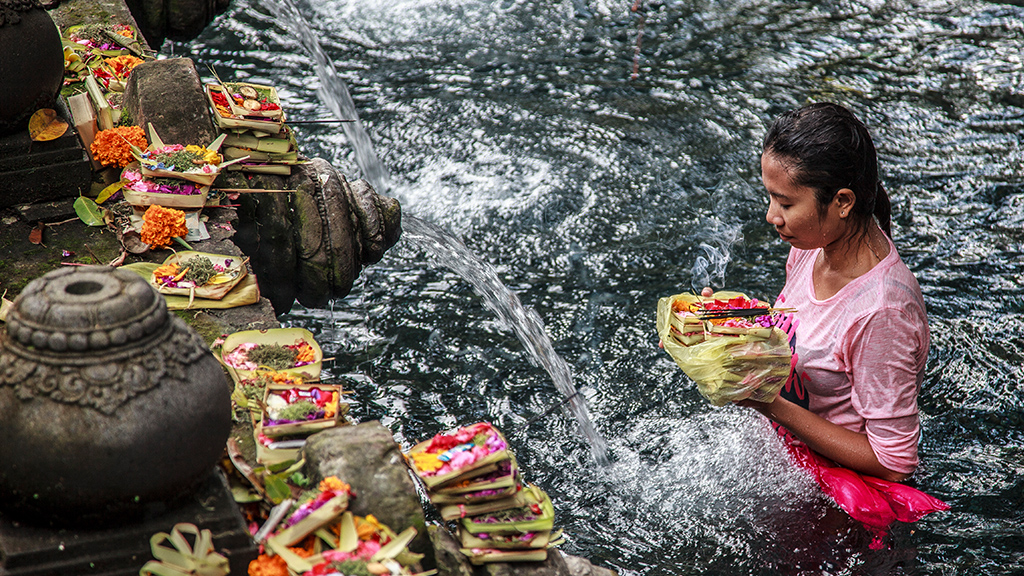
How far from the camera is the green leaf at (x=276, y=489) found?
91.7 inches

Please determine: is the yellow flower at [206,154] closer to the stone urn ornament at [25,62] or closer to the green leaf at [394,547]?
the stone urn ornament at [25,62]

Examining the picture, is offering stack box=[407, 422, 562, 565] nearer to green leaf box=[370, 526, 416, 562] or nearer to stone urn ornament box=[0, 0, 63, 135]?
green leaf box=[370, 526, 416, 562]

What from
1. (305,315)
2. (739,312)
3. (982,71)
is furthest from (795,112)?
(982,71)

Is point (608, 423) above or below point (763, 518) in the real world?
below

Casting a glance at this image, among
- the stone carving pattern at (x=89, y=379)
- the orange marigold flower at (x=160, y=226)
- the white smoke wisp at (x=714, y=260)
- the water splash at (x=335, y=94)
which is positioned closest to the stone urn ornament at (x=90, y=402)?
the stone carving pattern at (x=89, y=379)

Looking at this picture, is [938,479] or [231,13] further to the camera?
[231,13]

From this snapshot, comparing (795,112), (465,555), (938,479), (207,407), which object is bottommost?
(938,479)

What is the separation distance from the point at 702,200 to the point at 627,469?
2655 millimetres

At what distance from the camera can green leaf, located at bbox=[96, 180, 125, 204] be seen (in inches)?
144

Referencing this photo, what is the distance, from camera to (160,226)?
3.34 metres

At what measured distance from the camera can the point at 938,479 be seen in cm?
373

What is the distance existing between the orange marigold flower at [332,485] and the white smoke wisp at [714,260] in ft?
11.1

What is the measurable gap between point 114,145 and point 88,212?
334mm

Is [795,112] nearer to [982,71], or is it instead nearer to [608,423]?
[608,423]
